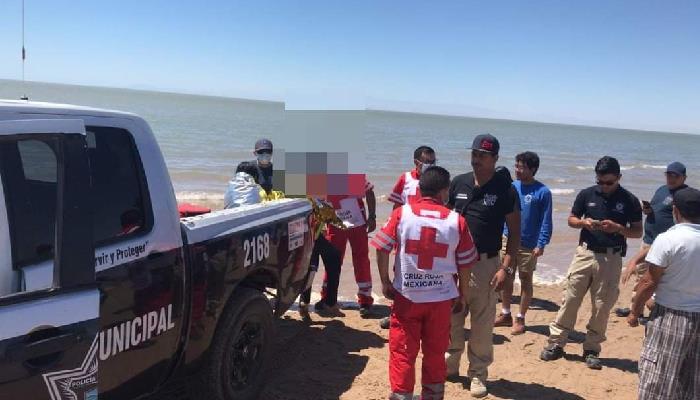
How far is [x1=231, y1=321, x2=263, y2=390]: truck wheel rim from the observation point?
3982 mm

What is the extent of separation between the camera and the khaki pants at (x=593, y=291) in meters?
5.36

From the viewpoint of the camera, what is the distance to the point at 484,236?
15.2 ft

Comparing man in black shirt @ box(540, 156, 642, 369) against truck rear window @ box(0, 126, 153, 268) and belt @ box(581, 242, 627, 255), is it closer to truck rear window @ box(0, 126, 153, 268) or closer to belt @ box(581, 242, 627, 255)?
belt @ box(581, 242, 627, 255)

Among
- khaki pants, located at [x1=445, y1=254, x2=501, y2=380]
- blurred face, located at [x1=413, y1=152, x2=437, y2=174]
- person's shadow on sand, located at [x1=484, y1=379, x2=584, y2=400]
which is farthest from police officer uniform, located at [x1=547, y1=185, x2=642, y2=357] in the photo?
blurred face, located at [x1=413, y1=152, x2=437, y2=174]

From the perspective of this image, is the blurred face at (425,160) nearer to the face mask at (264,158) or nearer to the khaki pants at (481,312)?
the face mask at (264,158)

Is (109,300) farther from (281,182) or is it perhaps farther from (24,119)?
(281,182)

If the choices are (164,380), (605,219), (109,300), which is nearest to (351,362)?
(164,380)

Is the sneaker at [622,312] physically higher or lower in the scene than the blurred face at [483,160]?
lower

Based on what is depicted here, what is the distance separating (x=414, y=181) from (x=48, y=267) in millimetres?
4764

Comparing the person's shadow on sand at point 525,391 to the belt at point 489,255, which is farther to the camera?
the person's shadow on sand at point 525,391

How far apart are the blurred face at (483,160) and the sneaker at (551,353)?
2.19 meters

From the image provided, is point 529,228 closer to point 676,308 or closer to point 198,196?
point 676,308

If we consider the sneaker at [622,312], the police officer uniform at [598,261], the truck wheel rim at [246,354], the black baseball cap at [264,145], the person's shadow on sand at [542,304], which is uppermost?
the black baseball cap at [264,145]

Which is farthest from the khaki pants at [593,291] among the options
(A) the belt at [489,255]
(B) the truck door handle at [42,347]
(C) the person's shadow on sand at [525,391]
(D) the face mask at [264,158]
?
(B) the truck door handle at [42,347]
